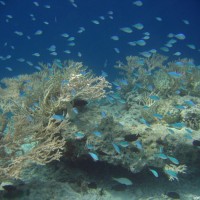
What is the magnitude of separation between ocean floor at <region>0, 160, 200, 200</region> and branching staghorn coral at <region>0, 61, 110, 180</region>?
412 millimetres

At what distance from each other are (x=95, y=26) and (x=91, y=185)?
45370mm

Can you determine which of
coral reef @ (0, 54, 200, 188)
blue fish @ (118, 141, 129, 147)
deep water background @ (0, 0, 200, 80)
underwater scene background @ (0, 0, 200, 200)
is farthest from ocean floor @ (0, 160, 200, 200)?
deep water background @ (0, 0, 200, 80)

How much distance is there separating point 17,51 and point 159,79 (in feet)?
142

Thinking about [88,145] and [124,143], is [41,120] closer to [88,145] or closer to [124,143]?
[88,145]

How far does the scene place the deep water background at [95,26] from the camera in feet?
156

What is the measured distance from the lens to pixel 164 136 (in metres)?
7.15

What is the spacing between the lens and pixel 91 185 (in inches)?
261

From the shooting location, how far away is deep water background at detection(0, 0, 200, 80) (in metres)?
47.6

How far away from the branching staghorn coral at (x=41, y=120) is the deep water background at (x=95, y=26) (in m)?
39.0

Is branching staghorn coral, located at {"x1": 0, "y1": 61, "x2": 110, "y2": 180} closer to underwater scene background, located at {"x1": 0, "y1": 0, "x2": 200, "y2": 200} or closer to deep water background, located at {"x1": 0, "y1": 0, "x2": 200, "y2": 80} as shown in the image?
underwater scene background, located at {"x1": 0, "y1": 0, "x2": 200, "y2": 200}

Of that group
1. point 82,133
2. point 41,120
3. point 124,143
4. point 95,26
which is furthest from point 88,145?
point 95,26

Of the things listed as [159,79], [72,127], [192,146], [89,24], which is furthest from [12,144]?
[89,24]

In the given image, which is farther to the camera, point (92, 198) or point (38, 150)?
point (92, 198)

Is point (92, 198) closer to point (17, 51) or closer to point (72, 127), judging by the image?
point (72, 127)
